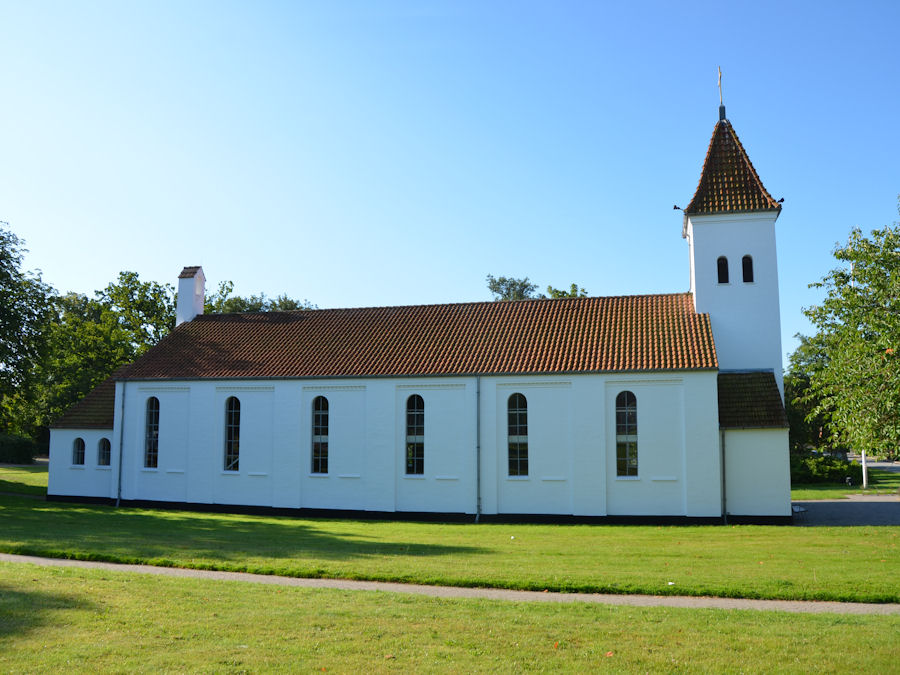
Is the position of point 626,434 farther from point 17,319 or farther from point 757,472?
point 17,319

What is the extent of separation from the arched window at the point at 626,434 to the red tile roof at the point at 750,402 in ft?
9.66

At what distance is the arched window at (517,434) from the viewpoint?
2627 centimetres

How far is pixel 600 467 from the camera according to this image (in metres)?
25.3

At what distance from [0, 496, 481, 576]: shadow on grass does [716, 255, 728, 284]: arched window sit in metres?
16.1

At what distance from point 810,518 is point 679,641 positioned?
19779 millimetres

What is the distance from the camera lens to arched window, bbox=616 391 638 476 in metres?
25.3

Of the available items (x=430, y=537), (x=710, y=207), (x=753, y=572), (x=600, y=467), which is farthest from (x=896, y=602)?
(x=710, y=207)

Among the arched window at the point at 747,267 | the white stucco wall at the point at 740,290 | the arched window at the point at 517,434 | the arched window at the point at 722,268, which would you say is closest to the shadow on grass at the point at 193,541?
the arched window at the point at 517,434

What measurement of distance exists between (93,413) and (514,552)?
23.9 meters

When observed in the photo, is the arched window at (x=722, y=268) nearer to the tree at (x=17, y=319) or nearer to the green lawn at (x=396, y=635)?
the green lawn at (x=396, y=635)

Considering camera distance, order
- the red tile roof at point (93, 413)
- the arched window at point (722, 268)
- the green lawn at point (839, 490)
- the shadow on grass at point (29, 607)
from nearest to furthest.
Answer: the shadow on grass at point (29, 607) → the arched window at point (722, 268) → the red tile roof at point (93, 413) → the green lawn at point (839, 490)

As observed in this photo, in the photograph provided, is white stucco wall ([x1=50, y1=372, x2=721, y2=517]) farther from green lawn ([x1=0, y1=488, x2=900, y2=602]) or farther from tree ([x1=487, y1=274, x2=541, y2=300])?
tree ([x1=487, y1=274, x2=541, y2=300])

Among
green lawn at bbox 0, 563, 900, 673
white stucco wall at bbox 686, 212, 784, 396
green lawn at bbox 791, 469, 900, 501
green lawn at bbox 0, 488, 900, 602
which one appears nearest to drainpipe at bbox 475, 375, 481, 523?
green lawn at bbox 0, 488, 900, 602

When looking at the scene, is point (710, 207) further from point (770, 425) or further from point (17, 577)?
point (17, 577)
